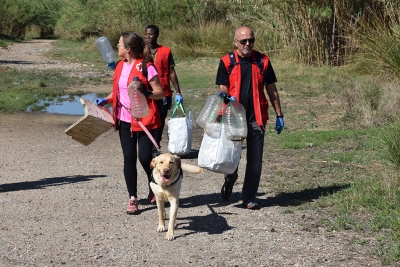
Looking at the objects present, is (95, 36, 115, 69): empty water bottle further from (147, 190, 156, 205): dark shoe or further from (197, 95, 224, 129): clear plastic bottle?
(147, 190, 156, 205): dark shoe

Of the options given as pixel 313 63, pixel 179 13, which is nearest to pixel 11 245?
pixel 313 63

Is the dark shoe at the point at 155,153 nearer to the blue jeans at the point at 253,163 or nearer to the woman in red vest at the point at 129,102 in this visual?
the woman in red vest at the point at 129,102

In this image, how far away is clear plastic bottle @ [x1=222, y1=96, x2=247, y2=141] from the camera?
23.7 feet

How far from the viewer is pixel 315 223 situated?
7.00 metres

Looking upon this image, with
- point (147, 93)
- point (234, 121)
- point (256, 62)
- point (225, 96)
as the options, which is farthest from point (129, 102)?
point (256, 62)

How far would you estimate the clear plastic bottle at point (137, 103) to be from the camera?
706 cm

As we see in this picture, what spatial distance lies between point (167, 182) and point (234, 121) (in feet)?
3.34

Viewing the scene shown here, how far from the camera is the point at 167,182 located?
667 centimetres

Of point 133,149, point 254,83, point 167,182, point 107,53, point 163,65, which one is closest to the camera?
point 167,182

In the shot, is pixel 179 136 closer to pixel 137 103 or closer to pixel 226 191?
pixel 137 103

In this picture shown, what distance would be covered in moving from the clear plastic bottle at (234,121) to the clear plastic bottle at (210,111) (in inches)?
3.8

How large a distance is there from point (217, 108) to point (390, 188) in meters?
1.99

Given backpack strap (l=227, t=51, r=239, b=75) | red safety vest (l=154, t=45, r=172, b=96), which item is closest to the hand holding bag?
backpack strap (l=227, t=51, r=239, b=75)

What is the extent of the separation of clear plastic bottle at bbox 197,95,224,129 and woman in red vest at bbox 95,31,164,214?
1.40ft
